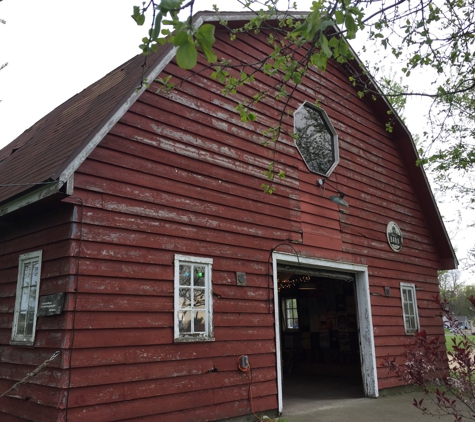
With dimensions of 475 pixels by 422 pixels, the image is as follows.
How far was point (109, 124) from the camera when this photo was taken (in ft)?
17.8

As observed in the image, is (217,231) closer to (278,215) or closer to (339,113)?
(278,215)

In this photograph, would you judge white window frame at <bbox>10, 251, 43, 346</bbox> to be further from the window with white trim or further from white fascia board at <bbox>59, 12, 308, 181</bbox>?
the window with white trim

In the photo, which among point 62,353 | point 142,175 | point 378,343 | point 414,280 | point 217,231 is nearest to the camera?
point 62,353

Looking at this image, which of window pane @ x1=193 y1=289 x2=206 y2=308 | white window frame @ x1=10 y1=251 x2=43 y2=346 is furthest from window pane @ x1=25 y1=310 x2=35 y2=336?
window pane @ x1=193 y1=289 x2=206 y2=308

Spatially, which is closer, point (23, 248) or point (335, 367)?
point (23, 248)

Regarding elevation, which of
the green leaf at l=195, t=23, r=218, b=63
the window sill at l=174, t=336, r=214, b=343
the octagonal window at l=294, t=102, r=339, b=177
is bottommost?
the window sill at l=174, t=336, r=214, b=343

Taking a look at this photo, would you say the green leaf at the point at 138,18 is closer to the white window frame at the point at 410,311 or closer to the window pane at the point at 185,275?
the window pane at the point at 185,275

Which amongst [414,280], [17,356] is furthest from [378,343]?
[17,356]

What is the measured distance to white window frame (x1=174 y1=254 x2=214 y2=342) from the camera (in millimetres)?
5871

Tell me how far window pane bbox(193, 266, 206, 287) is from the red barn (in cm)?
2

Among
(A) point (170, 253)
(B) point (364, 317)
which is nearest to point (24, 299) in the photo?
(A) point (170, 253)

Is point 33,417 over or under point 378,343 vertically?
under

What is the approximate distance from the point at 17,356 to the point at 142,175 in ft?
9.00

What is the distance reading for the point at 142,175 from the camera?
598cm
